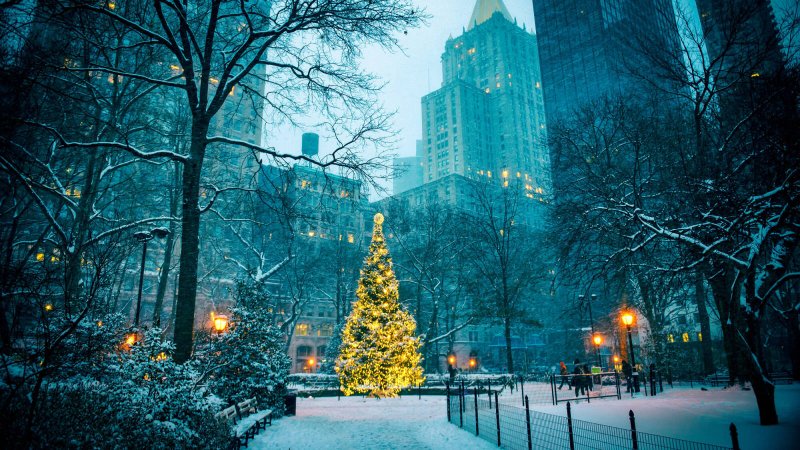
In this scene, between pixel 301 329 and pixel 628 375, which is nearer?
pixel 628 375

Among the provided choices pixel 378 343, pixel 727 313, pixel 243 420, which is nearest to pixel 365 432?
pixel 243 420

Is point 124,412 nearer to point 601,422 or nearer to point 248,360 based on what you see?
point 248,360

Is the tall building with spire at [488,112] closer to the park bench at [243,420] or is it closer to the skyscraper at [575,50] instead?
the skyscraper at [575,50]

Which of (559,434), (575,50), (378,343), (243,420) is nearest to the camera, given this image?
(559,434)

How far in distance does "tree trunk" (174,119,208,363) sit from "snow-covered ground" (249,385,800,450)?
10.9ft

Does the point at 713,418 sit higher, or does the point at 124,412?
the point at 124,412

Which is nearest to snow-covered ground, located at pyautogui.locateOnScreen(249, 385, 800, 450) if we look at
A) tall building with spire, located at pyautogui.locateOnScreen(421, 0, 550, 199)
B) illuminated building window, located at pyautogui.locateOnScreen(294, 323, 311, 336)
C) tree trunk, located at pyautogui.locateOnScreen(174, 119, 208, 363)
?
tree trunk, located at pyautogui.locateOnScreen(174, 119, 208, 363)

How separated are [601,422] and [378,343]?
14.6 m

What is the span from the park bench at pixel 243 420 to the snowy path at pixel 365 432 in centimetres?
29

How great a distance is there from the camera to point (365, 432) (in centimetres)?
1263

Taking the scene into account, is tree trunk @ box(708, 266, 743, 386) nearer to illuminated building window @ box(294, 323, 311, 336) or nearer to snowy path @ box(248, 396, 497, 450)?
snowy path @ box(248, 396, 497, 450)

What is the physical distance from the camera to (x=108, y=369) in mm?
7875

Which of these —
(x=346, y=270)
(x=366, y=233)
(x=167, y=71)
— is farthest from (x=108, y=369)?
(x=366, y=233)

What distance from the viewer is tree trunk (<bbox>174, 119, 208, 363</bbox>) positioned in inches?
388
